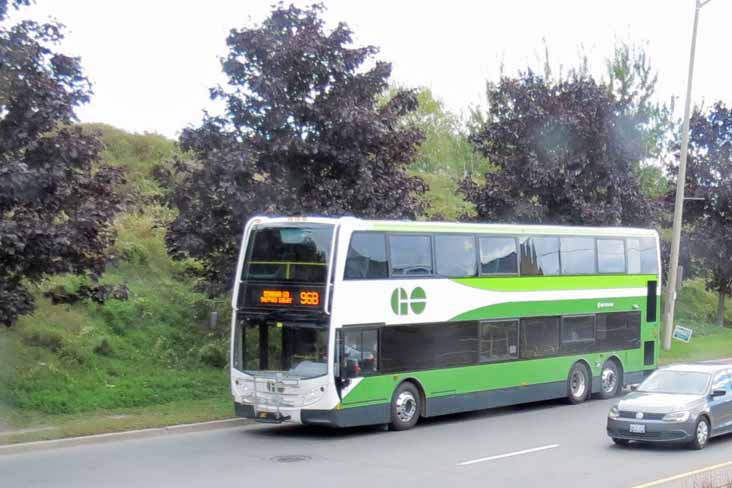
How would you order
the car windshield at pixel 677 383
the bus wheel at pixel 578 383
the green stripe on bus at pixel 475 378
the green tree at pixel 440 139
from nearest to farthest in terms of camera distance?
the car windshield at pixel 677 383 → the green stripe on bus at pixel 475 378 → the bus wheel at pixel 578 383 → the green tree at pixel 440 139

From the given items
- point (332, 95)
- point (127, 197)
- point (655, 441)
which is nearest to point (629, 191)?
point (332, 95)

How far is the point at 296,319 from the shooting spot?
→ 17938 millimetres

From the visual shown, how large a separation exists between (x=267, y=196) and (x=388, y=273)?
3.91 meters

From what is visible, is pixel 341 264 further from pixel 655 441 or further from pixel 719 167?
pixel 719 167

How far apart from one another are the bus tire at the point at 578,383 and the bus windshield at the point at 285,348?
8358mm

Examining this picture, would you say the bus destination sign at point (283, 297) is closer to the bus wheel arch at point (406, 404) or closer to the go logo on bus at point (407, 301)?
the go logo on bus at point (407, 301)

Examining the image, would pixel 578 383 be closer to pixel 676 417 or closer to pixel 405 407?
pixel 405 407

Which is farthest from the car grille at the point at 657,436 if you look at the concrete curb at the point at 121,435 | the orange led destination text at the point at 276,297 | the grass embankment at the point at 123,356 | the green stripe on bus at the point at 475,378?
the grass embankment at the point at 123,356

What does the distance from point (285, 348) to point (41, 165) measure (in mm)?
5493

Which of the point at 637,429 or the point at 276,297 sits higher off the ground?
the point at 276,297

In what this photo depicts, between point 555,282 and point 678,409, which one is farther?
point 555,282

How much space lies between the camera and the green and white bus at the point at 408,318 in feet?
58.7

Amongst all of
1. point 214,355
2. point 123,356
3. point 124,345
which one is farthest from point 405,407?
point 124,345

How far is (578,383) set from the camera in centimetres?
2420
